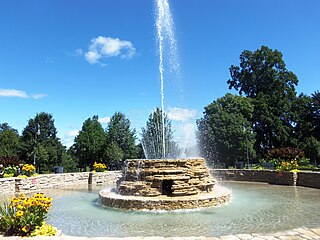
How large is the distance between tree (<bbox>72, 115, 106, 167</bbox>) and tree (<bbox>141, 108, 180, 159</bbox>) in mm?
8758

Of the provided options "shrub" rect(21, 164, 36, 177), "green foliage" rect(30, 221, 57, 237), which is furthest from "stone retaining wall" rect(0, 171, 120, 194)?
"green foliage" rect(30, 221, 57, 237)

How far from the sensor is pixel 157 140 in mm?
23797

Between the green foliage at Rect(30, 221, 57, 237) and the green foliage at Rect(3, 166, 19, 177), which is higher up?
the green foliage at Rect(3, 166, 19, 177)

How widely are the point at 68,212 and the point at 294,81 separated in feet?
120

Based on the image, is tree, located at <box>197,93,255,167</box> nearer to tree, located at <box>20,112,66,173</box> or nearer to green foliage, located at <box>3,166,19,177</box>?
tree, located at <box>20,112,66,173</box>

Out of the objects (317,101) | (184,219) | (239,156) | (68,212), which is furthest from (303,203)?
(317,101)

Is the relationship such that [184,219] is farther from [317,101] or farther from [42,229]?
[317,101]

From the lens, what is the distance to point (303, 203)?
34.1 feet

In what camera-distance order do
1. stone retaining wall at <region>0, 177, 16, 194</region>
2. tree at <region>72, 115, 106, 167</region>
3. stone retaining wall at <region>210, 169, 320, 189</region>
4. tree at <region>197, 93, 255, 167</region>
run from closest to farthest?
stone retaining wall at <region>0, 177, 16, 194</region> → stone retaining wall at <region>210, 169, 320, 189</region> → tree at <region>197, 93, 255, 167</region> → tree at <region>72, 115, 106, 167</region>

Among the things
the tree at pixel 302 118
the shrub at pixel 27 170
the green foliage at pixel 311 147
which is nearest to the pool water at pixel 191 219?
the shrub at pixel 27 170

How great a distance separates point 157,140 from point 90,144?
11952mm

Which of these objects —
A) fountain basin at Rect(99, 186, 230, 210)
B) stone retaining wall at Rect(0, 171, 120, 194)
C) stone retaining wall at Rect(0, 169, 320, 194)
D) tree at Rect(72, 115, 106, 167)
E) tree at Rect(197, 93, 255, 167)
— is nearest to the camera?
fountain basin at Rect(99, 186, 230, 210)

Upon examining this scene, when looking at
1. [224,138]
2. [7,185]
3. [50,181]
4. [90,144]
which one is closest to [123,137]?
[90,144]

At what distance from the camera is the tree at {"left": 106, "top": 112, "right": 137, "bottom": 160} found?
30.3 m
